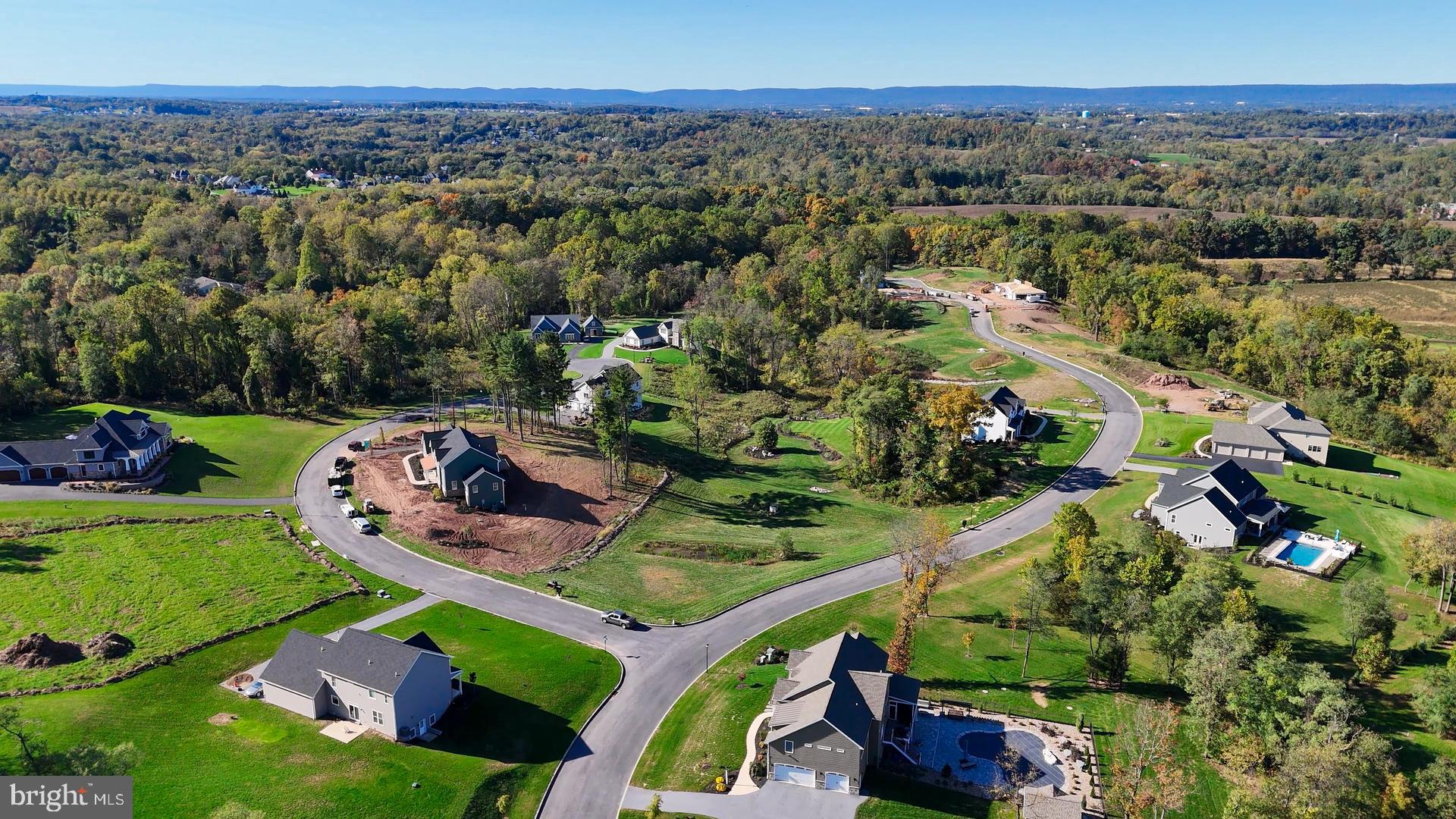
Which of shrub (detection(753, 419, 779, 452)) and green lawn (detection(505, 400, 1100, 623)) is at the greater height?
shrub (detection(753, 419, 779, 452))

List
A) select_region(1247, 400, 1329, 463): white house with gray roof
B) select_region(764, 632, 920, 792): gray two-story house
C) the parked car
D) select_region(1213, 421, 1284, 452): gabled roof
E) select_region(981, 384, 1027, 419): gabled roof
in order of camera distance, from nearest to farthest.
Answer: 1. select_region(764, 632, 920, 792): gray two-story house
2. the parked car
3. select_region(1213, 421, 1284, 452): gabled roof
4. select_region(1247, 400, 1329, 463): white house with gray roof
5. select_region(981, 384, 1027, 419): gabled roof

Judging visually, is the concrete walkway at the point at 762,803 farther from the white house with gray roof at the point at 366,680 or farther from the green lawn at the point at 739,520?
the green lawn at the point at 739,520

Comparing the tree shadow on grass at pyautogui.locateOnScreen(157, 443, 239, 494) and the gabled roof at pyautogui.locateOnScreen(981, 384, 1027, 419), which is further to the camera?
the gabled roof at pyautogui.locateOnScreen(981, 384, 1027, 419)

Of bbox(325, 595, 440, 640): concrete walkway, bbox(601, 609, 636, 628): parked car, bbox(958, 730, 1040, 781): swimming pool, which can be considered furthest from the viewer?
bbox(601, 609, 636, 628): parked car

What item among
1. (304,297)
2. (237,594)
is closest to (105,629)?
(237,594)

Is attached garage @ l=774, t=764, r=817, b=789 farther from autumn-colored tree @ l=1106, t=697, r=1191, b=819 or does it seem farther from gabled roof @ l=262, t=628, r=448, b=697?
gabled roof @ l=262, t=628, r=448, b=697

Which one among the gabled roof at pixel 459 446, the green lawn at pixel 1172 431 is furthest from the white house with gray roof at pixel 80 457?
the green lawn at pixel 1172 431

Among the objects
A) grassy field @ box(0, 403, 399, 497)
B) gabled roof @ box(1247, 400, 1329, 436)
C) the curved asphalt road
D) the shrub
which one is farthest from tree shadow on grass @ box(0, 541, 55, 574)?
gabled roof @ box(1247, 400, 1329, 436)
